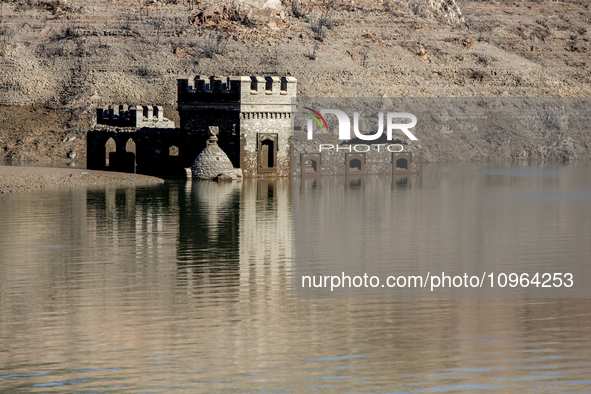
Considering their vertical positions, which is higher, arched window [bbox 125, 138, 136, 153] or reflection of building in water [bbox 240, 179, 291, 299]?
arched window [bbox 125, 138, 136, 153]

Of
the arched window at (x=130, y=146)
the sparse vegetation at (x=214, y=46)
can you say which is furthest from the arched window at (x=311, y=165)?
the sparse vegetation at (x=214, y=46)

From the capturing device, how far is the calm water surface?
11.6 metres

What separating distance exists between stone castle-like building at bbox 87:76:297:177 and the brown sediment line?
2.91 metres

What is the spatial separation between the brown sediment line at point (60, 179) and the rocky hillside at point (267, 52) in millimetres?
25087

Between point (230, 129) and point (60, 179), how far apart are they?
8.22m

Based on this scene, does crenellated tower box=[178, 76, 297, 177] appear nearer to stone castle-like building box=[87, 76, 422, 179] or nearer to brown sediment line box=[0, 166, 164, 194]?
stone castle-like building box=[87, 76, 422, 179]

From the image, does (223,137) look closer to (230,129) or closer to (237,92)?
(230,129)

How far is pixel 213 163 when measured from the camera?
4359 centimetres

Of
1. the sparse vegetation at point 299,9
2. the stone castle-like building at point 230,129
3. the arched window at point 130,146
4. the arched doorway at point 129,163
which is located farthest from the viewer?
the sparse vegetation at point 299,9

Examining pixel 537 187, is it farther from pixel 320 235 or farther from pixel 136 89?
pixel 136 89

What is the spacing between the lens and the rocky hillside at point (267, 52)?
7775 cm

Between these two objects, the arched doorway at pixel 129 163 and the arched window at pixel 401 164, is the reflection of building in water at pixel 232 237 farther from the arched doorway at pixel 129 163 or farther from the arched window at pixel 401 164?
the arched window at pixel 401 164

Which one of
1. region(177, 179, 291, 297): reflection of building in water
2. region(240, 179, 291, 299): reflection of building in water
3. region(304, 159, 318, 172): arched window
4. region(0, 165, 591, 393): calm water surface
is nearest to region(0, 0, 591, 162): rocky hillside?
region(304, 159, 318, 172): arched window

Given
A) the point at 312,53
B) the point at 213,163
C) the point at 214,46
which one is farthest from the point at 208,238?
the point at 214,46
